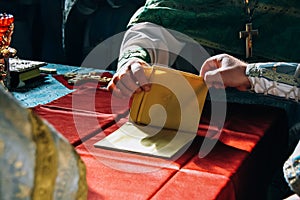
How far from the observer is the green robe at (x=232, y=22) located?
1.53m

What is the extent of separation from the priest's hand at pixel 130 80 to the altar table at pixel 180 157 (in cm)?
6

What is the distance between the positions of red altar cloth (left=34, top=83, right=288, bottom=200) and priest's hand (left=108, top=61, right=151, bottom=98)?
0.06m

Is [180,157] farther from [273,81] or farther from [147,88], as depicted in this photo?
[273,81]

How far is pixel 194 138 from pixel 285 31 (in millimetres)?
551

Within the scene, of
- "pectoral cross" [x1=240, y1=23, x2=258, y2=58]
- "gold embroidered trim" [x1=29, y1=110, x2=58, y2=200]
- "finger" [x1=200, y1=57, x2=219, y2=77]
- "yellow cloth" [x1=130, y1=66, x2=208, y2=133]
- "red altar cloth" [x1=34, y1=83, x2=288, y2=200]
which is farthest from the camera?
"pectoral cross" [x1=240, y1=23, x2=258, y2=58]

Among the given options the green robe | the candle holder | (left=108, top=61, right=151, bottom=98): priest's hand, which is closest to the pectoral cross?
the green robe

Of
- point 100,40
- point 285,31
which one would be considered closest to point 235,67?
point 285,31

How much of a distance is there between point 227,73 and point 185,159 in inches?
12.8

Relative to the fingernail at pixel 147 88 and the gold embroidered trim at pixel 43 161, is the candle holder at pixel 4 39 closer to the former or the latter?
the fingernail at pixel 147 88

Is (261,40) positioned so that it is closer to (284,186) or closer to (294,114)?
(294,114)

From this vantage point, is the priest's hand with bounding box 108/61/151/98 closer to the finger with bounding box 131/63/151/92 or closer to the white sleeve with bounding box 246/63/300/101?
the finger with bounding box 131/63/151/92

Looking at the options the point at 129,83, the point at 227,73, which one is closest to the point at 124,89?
the point at 129,83

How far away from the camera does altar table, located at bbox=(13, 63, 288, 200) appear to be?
90 centimetres

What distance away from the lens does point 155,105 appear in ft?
3.91
